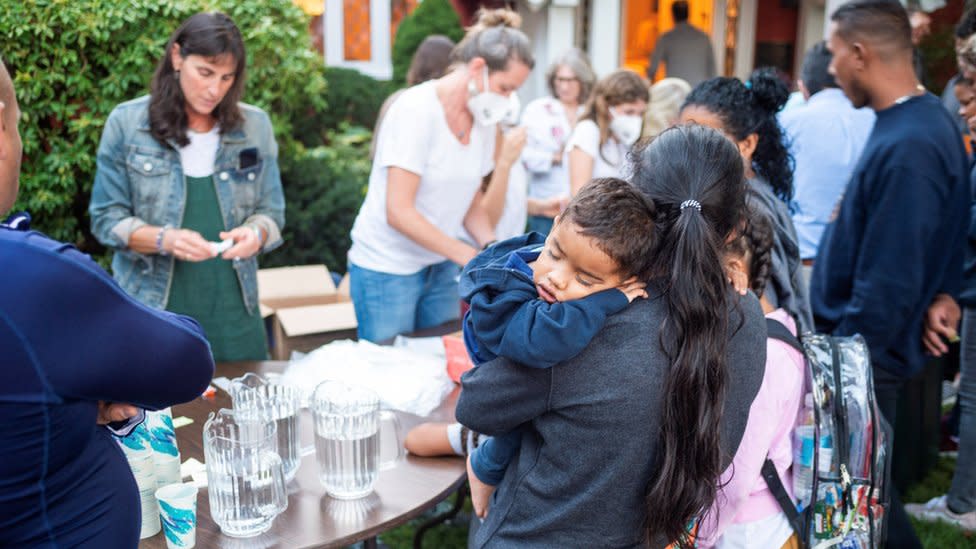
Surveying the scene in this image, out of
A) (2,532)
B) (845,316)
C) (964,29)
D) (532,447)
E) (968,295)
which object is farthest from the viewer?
(964,29)

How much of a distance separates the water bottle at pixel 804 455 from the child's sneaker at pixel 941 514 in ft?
5.86

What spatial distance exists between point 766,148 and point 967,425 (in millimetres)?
1540

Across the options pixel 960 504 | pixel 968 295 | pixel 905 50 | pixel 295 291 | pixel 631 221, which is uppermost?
pixel 905 50

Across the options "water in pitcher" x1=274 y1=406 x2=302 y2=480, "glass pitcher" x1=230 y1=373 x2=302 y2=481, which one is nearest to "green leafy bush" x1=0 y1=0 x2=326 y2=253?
"glass pitcher" x1=230 y1=373 x2=302 y2=481

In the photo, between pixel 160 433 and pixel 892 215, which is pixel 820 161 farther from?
pixel 160 433

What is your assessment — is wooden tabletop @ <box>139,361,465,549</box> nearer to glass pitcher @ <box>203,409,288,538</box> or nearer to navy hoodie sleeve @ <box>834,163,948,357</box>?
glass pitcher @ <box>203,409,288,538</box>

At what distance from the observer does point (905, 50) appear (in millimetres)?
2627

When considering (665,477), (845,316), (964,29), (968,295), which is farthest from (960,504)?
(665,477)

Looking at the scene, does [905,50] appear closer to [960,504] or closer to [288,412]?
[960,504]

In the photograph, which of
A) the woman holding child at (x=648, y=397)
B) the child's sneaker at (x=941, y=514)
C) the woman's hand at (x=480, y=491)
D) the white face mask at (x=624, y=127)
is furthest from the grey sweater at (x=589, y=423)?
the white face mask at (x=624, y=127)

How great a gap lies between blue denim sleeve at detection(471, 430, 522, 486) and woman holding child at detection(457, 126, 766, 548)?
0.04 m

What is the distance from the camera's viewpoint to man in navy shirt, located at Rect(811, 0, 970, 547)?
244 cm

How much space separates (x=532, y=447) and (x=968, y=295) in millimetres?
2331

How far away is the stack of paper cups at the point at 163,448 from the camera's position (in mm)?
1579
